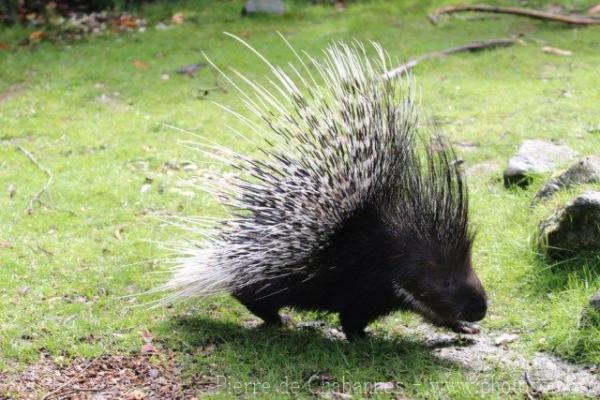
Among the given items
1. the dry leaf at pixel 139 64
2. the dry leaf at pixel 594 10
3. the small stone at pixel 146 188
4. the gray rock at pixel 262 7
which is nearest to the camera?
the small stone at pixel 146 188

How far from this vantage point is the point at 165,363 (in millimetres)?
3723

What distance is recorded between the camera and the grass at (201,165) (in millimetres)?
3793

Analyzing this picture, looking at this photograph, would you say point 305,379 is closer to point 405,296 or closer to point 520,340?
point 405,296

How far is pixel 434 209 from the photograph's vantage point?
11.9 ft

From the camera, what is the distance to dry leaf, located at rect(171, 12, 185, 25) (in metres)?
10.4

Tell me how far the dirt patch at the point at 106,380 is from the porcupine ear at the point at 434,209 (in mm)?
1134

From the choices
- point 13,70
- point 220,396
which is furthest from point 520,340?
point 13,70

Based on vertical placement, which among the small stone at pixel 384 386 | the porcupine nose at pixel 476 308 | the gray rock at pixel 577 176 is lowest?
the small stone at pixel 384 386

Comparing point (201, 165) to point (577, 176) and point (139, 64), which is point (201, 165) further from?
point (577, 176)

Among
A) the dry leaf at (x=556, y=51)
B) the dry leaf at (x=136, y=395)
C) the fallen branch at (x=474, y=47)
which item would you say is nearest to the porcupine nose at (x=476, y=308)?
the dry leaf at (x=136, y=395)

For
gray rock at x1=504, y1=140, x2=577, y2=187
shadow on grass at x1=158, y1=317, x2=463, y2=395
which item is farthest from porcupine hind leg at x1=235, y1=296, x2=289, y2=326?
gray rock at x1=504, y1=140, x2=577, y2=187

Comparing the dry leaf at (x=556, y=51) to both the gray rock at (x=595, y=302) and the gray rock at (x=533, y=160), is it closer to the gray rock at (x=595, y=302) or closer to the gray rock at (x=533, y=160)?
the gray rock at (x=533, y=160)

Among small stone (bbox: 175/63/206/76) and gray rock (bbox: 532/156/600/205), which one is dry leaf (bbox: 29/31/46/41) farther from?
gray rock (bbox: 532/156/600/205)

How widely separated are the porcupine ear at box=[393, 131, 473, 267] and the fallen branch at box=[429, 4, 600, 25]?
6.62 metres
